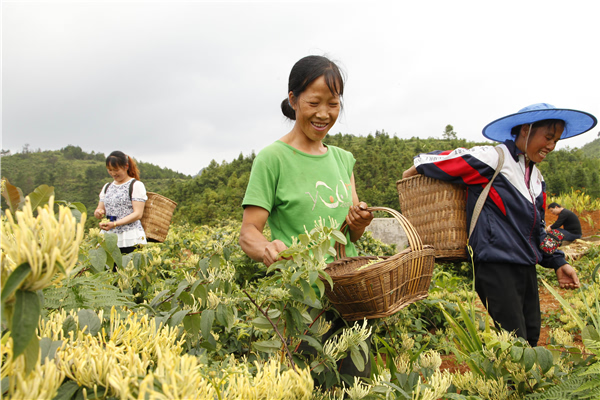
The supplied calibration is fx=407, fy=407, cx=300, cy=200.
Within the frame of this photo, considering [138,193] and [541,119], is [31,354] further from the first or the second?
[138,193]

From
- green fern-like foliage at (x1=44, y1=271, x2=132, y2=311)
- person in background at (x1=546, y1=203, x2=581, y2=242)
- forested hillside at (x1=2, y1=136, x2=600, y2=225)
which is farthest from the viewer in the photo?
forested hillside at (x1=2, y1=136, x2=600, y2=225)

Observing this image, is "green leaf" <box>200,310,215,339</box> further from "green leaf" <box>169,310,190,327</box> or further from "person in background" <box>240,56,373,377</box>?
"person in background" <box>240,56,373,377</box>

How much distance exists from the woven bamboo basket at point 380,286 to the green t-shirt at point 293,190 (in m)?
0.22

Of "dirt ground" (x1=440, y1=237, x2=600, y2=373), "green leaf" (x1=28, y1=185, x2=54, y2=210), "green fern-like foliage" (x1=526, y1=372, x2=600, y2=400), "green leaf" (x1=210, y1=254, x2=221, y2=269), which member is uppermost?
"green leaf" (x1=28, y1=185, x2=54, y2=210)

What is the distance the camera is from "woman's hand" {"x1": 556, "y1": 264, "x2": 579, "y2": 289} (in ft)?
8.55

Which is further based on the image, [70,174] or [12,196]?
[70,174]

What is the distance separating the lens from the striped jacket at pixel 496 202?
2395 mm

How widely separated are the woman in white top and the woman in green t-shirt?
2.80m

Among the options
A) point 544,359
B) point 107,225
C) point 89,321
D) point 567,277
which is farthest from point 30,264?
point 107,225

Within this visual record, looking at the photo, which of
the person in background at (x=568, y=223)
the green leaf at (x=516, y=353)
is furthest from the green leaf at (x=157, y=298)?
the person in background at (x=568, y=223)

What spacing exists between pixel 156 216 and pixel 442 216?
3220 millimetres

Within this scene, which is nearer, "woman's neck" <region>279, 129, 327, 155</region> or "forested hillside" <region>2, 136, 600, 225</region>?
"woman's neck" <region>279, 129, 327, 155</region>

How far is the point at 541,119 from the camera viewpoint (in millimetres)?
2482

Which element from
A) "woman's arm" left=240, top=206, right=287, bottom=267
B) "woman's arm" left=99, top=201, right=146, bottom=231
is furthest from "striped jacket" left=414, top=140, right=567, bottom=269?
"woman's arm" left=99, top=201, right=146, bottom=231
